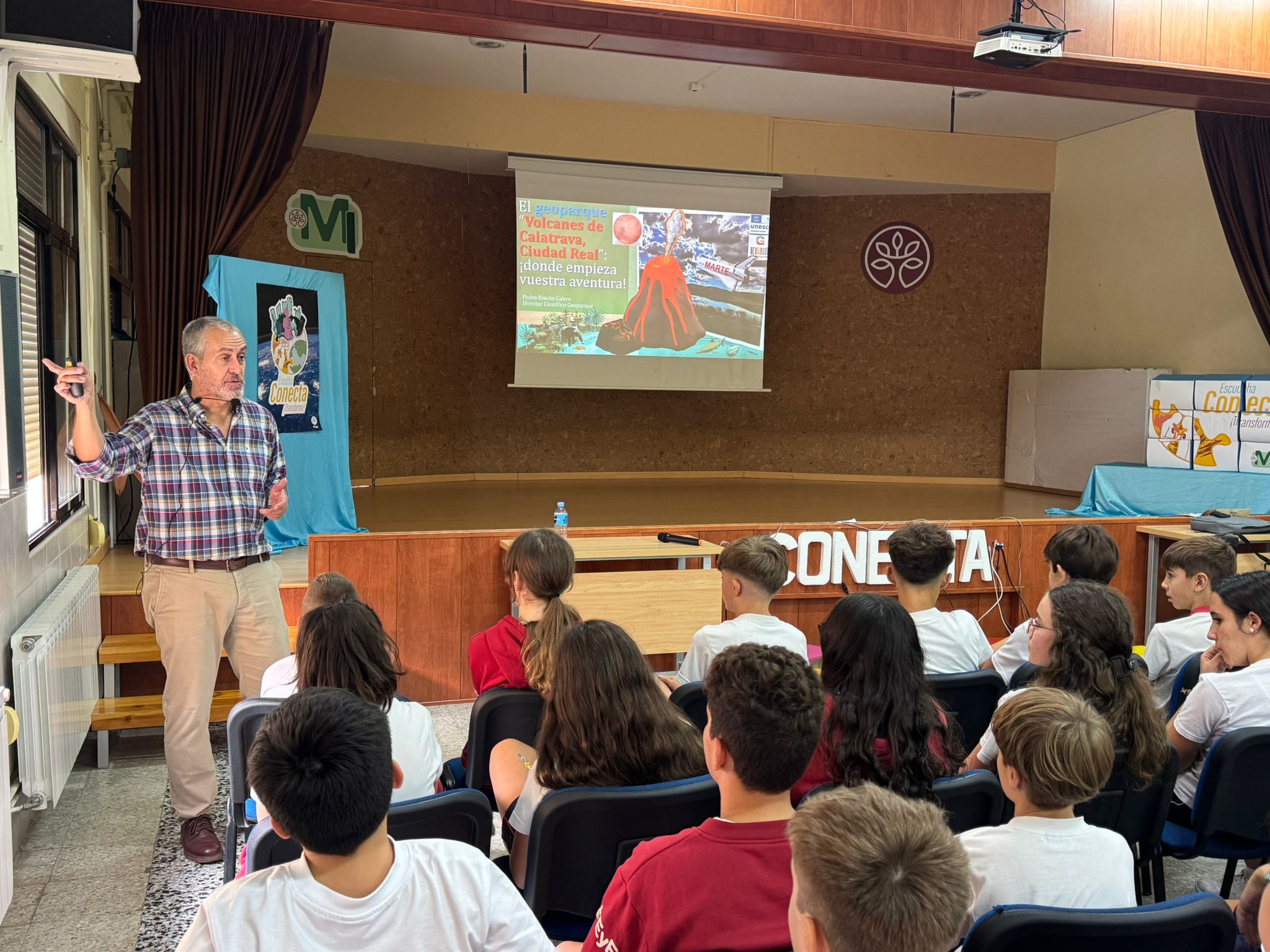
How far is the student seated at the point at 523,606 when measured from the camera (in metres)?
2.52

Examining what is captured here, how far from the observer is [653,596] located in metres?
4.62

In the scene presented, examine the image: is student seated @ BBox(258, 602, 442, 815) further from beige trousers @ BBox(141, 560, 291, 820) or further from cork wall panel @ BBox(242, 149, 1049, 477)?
cork wall panel @ BBox(242, 149, 1049, 477)

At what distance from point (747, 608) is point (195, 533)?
1.64 meters

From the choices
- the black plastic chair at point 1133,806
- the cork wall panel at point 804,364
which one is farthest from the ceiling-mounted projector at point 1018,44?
the cork wall panel at point 804,364

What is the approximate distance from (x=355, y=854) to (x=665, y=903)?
401 mm

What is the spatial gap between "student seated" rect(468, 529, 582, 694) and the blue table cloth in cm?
474

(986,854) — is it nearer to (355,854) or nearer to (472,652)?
(355,854)

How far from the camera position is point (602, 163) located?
28.9ft

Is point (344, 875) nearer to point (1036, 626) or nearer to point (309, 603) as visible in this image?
point (309, 603)

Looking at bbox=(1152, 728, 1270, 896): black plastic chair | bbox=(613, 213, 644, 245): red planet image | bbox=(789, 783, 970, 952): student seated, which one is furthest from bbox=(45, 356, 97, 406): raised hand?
bbox=(613, 213, 644, 245): red planet image

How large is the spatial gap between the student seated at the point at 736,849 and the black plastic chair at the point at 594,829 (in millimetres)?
274

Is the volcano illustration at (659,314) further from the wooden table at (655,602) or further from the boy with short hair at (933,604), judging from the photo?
the boy with short hair at (933,604)

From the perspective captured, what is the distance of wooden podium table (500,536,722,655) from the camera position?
4.54 metres

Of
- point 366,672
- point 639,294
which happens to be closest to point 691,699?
point 366,672
